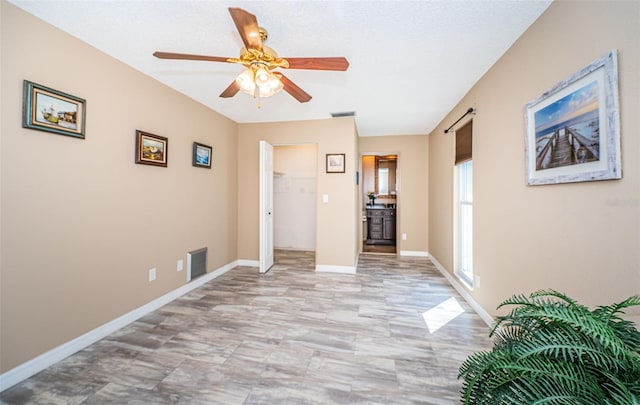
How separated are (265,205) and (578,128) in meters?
3.36

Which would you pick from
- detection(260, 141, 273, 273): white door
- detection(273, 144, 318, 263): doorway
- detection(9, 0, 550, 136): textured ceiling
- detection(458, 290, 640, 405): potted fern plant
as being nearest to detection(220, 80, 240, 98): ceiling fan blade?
detection(9, 0, 550, 136): textured ceiling

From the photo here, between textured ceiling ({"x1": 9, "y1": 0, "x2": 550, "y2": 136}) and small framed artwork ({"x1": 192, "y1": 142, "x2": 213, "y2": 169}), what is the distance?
2.32 ft

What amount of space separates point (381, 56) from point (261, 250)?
3002 mm

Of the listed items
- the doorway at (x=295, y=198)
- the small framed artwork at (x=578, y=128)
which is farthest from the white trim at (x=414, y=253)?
the small framed artwork at (x=578, y=128)

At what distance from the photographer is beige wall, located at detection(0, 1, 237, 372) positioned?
5.08ft

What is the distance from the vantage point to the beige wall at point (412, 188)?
15.7 feet

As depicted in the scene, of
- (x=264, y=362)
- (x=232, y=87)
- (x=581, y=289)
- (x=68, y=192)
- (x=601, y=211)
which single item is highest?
(x=232, y=87)

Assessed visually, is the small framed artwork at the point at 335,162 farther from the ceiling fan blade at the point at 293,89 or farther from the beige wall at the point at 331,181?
the ceiling fan blade at the point at 293,89

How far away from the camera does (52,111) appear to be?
172 cm

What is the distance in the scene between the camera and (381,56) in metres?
2.07

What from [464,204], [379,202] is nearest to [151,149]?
[464,204]

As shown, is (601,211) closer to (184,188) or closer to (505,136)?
(505,136)

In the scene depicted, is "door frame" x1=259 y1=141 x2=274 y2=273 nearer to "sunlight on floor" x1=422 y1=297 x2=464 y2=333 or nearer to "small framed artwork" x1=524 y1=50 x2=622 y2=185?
"sunlight on floor" x1=422 y1=297 x2=464 y2=333

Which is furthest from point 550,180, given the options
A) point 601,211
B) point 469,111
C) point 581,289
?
point 469,111
